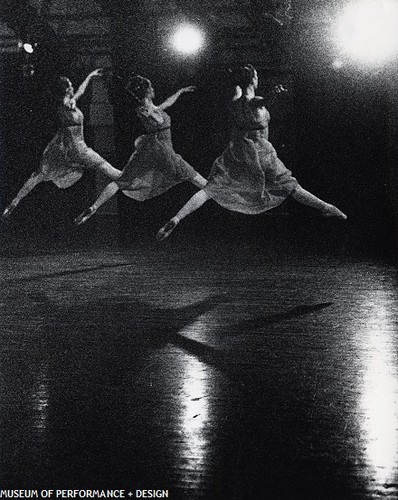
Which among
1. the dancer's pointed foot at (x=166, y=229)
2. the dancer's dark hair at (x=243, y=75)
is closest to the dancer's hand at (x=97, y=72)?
the dancer's dark hair at (x=243, y=75)

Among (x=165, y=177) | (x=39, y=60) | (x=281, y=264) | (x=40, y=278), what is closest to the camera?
(x=40, y=278)

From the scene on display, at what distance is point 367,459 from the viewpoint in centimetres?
277

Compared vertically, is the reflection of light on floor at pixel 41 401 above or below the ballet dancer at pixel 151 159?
below

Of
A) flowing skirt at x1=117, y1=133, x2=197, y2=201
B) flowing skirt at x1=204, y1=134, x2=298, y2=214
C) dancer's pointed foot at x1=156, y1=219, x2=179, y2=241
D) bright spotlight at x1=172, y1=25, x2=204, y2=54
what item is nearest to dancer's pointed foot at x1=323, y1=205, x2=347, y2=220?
flowing skirt at x1=204, y1=134, x2=298, y2=214

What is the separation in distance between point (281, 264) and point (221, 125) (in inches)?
152

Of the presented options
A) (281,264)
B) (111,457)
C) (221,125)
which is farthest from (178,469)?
(221,125)

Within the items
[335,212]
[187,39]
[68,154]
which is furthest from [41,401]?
[187,39]

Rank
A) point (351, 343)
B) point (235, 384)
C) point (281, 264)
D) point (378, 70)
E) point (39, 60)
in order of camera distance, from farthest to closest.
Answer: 1. point (39, 60)
2. point (378, 70)
3. point (281, 264)
4. point (351, 343)
5. point (235, 384)

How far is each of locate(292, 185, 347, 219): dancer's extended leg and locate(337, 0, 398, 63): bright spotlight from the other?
2.01 metres

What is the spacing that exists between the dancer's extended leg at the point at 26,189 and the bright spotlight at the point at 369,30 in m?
5.26

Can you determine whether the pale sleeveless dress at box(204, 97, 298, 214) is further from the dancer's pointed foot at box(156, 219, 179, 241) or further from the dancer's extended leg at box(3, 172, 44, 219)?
the dancer's extended leg at box(3, 172, 44, 219)

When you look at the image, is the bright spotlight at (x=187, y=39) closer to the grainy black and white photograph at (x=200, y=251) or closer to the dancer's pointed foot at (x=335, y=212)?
the grainy black and white photograph at (x=200, y=251)

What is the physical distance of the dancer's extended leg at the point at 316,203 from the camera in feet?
34.4

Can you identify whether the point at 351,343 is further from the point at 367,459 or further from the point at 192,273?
the point at 192,273
